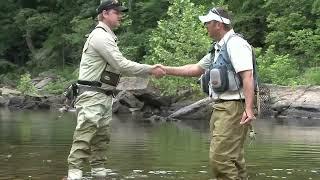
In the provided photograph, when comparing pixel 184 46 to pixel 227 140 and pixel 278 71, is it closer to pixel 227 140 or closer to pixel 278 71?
pixel 278 71

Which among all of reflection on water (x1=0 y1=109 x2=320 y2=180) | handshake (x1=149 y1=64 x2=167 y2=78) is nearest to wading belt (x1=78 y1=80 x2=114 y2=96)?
handshake (x1=149 y1=64 x2=167 y2=78)

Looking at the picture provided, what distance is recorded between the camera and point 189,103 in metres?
30.1

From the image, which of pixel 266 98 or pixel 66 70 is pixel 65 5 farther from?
pixel 266 98

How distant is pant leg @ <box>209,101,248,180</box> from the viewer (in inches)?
253

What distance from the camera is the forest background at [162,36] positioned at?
106 ft

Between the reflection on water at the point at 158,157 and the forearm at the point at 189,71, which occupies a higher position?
the forearm at the point at 189,71

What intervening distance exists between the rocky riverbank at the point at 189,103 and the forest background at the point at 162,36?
3.18ft

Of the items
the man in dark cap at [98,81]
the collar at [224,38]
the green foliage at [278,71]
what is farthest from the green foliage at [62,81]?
the collar at [224,38]

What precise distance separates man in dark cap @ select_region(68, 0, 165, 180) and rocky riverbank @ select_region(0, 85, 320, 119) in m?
15.9

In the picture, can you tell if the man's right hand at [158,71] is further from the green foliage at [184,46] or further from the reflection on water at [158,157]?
the green foliage at [184,46]

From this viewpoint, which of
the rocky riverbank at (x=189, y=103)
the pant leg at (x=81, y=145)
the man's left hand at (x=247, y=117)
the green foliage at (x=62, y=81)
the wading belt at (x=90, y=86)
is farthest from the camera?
the green foliage at (x=62, y=81)

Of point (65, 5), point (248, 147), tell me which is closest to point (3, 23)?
point (65, 5)

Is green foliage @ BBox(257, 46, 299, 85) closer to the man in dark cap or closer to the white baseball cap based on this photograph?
the man in dark cap

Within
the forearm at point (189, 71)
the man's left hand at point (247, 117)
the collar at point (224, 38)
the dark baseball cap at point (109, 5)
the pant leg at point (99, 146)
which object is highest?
the dark baseball cap at point (109, 5)
